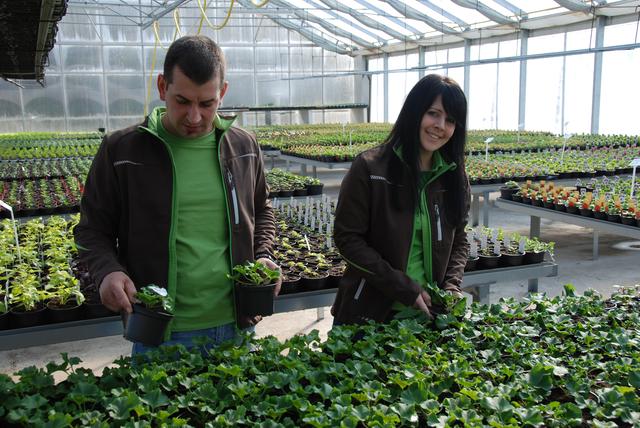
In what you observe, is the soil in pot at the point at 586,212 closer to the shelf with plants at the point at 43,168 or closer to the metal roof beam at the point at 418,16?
the shelf with plants at the point at 43,168

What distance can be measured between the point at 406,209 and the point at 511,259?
1.77 metres

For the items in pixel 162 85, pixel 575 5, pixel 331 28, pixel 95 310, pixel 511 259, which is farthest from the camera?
pixel 331 28

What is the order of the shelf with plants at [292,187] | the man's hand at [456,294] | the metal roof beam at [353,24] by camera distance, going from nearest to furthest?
the man's hand at [456,294] < the shelf with plants at [292,187] < the metal roof beam at [353,24]

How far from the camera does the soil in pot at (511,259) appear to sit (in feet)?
11.3

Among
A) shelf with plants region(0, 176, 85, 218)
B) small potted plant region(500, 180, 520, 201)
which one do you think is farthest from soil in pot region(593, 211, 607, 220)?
shelf with plants region(0, 176, 85, 218)

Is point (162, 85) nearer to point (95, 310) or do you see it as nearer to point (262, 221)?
point (262, 221)

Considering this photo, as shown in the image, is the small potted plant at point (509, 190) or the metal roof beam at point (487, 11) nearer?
the small potted plant at point (509, 190)

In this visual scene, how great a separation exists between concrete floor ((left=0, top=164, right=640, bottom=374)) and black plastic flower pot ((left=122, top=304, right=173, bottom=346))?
2327 millimetres

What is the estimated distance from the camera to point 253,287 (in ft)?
5.53

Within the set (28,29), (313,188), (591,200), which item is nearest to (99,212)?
(28,29)

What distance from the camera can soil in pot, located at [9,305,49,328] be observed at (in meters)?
2.53

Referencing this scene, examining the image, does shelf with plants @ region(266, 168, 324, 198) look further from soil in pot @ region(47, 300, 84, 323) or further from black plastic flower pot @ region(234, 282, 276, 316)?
black plastic flower pot @ region(234, 282, 276, 316)

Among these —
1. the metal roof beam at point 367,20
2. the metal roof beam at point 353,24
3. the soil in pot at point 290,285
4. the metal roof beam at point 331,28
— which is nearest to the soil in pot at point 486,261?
the soil in pot at point 290,285

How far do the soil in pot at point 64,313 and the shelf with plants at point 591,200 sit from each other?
Result: 12.7 ft
